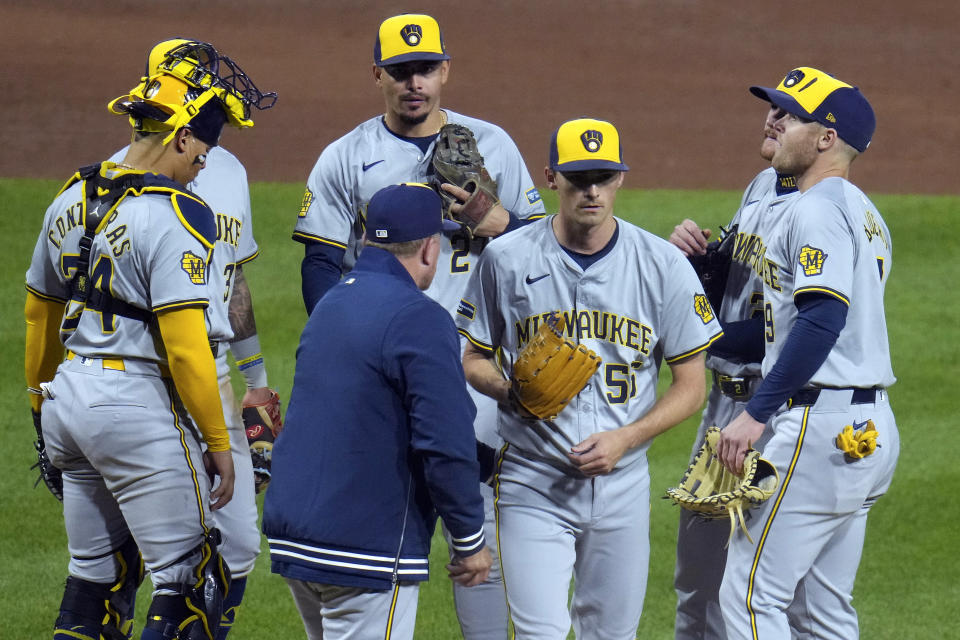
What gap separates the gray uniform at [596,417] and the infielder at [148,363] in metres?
0.89

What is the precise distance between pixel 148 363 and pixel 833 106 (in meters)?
2.18

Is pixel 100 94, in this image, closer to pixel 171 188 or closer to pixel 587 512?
pixel 171 188

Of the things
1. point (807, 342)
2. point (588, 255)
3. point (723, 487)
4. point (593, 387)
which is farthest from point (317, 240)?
point (807, 342)

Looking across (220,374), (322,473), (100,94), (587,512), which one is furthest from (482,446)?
(100,94)

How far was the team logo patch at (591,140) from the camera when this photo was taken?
322cm

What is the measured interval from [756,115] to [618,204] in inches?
102

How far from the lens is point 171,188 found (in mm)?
3320

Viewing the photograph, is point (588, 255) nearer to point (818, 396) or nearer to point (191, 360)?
point (818, 396)

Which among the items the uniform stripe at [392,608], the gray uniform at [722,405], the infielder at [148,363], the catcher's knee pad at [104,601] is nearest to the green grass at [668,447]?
the gray uniform at [722,405]

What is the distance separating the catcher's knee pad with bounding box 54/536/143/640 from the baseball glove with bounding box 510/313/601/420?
1.40 metres

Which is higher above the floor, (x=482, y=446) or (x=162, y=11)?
(x=162, y=11)

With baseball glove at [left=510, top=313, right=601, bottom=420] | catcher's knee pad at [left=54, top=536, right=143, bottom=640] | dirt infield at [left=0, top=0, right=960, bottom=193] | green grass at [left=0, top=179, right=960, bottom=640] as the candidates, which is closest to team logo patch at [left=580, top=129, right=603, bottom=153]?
baseball glove at [left=510, top=313, right=601, bottom=420]

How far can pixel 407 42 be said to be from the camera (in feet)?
13.0

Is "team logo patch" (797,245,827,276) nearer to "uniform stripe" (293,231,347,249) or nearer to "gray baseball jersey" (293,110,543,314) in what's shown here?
"gray baseball jersey" (293,110,543,314)
